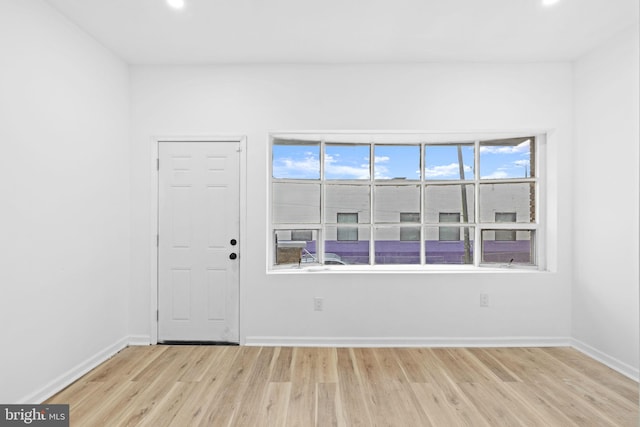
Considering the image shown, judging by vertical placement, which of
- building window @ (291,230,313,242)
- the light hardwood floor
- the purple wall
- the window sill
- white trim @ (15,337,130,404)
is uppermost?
building window @ (291,230,313,242)

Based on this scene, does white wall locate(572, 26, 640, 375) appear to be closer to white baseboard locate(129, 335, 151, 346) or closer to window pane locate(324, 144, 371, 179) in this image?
window pane locate(324, 144, 371, 179)

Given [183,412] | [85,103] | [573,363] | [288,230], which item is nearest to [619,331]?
[573,363]

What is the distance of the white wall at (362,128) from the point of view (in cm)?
339

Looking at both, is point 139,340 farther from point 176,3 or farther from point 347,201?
point 176,3

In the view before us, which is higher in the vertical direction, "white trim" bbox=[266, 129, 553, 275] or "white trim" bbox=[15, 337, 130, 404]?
"white trim" bbox=[266, 129, 553, 275]

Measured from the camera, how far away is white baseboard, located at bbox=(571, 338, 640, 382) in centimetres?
273

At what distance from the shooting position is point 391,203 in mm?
3797

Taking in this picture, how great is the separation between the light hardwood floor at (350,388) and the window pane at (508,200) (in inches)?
53.6

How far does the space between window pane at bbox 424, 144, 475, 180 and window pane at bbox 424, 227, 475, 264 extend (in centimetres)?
59

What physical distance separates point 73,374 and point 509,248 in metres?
4.23

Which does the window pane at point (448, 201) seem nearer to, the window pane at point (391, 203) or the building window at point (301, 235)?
the window pane at point (391, 203)

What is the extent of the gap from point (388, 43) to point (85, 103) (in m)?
2.66

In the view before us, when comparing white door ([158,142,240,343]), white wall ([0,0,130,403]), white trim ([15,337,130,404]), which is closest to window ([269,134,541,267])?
white door ([158,142,240,343])

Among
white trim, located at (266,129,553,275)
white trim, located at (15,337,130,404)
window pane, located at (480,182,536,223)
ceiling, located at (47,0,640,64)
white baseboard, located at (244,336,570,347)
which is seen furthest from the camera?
window pane, located at (480,182,536,223)
